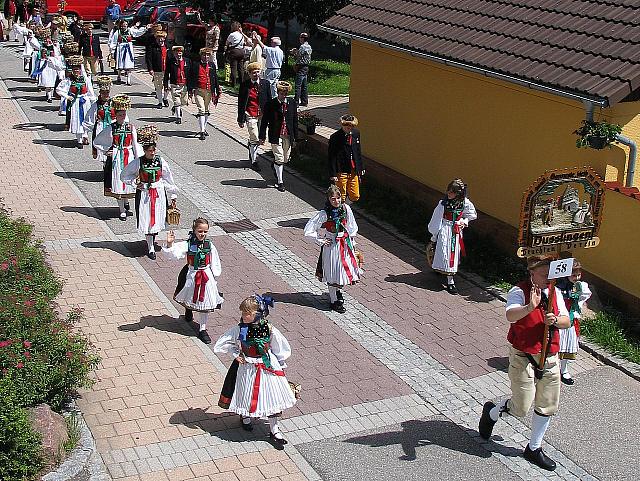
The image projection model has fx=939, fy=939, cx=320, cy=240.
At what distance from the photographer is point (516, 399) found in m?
8.45

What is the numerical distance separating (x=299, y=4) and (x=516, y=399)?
1929 cm

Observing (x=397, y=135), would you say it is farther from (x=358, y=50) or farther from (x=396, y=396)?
(x=396, y=396)

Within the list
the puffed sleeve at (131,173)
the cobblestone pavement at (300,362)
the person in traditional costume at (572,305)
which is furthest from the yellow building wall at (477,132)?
the puffed sleeve at (131,173)

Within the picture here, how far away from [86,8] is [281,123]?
22328 mm

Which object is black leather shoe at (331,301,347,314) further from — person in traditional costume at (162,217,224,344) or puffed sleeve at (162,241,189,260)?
puffed sleeve at (162,241,189,260)

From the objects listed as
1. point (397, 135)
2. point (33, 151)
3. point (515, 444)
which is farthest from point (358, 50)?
point (515, 444)

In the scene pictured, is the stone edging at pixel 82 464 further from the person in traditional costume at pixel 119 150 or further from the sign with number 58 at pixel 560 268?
the person in traditional costume at pixel 119 150

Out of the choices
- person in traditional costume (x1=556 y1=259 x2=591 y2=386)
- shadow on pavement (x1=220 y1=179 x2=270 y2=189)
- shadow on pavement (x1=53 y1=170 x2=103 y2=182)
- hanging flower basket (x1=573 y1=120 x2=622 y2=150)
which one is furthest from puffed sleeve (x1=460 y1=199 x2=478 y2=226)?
shadow on pavement (x1=53 y1=170 x2=103 y2=182)

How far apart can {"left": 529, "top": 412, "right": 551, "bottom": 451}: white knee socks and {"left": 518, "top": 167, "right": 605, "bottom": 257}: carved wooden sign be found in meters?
1.49

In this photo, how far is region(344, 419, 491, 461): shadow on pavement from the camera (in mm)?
8844

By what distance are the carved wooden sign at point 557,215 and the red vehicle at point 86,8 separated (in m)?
29.9

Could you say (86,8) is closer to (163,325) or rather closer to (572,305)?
(163,325)

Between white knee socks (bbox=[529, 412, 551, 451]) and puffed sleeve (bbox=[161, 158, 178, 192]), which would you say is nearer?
white knee socks (bbox=[529, 412, 551, 451])

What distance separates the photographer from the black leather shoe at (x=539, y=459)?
8.55m
